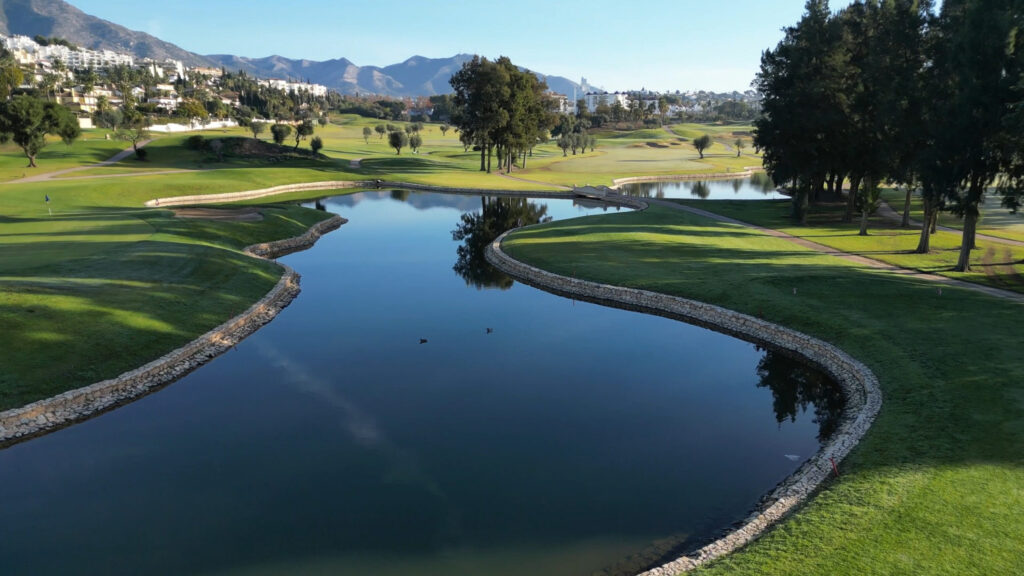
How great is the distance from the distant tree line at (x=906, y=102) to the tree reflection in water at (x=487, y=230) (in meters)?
29.7

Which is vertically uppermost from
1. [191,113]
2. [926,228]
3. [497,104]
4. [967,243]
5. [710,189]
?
[191,113]

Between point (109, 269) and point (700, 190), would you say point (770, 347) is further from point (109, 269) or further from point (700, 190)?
point (700, 190)

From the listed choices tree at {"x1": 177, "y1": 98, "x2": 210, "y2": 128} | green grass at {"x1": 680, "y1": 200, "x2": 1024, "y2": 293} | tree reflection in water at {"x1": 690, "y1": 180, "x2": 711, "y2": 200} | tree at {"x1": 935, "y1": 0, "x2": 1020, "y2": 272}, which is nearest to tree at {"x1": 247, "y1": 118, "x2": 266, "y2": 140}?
tree at {"x1": 177, "y1": 98, "x2": 210, "y2": 128}

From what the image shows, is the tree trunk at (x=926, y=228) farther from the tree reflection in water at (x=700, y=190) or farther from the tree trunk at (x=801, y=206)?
the tree reflection in water at (x=700, y=190)

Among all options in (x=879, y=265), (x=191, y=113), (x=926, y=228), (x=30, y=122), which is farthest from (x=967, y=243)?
(x=191, y=113)

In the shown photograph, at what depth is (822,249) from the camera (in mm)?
50594

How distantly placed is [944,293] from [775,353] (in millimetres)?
11850

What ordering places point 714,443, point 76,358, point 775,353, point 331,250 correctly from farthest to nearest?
point 331,250
point 775,353
point 76,358
point 714,443

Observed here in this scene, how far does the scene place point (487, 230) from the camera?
68312 mm

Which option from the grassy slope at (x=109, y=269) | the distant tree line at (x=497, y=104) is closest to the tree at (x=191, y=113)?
the grassy slope at (x=109, y=269)

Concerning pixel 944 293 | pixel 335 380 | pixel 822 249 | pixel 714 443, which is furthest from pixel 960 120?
pixel 335 380

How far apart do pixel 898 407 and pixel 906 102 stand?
3185cm

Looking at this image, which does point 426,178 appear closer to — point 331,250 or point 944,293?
point 331,250

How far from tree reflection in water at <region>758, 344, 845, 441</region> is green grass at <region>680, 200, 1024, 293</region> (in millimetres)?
17479
